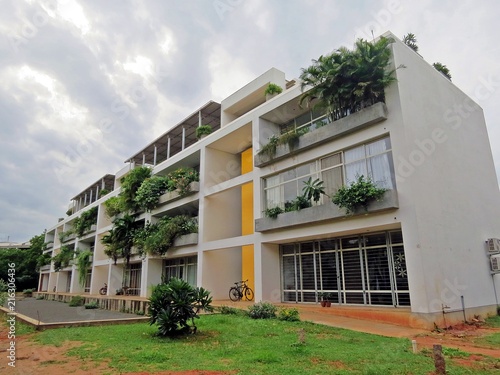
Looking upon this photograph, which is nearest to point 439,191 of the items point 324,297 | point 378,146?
point 378,146

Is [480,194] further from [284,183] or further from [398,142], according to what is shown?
[284,183]

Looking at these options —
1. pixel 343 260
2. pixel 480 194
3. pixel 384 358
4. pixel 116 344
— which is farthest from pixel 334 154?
pixel 116 344

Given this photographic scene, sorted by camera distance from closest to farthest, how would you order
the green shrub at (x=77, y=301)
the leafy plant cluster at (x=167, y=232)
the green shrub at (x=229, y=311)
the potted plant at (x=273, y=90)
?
the green shrub at (x=229, y=311) < the potted plant at (x=273, y=90) < the leafy plant cluster at (x=167, y=232) < the green shrub at (x=77, y=301)

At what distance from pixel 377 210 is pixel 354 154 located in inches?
103

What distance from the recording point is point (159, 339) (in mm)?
8430

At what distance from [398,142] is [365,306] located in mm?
5939

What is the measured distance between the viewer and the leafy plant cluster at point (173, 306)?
8.61 metres

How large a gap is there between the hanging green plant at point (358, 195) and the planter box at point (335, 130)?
194 centimetres

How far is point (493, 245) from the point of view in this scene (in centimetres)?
1370

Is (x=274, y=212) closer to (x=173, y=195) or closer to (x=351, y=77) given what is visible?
(x=351, y=77)

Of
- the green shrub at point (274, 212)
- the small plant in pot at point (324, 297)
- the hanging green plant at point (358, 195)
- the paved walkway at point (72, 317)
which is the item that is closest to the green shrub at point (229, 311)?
the paved walkway at point (72, 317)

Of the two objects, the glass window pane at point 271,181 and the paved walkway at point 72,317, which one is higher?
the glass window pane at point 271,181

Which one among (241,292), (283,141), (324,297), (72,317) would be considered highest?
(283,141)

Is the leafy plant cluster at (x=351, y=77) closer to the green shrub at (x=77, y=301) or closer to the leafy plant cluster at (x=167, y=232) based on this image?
the leafy plant cluster at (x=167, y=232)
